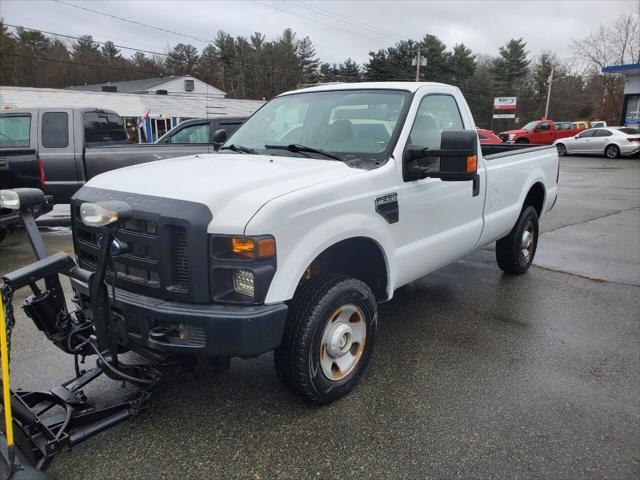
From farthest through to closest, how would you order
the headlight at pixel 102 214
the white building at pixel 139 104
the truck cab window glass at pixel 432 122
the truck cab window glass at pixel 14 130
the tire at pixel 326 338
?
the white building at pixel 139 104 → the truck cab window glass at pixel 14 130 → the truck cab window glass at pixel 432 122 → the tire at pixel 326 338 → the headlight at pixel 102 214

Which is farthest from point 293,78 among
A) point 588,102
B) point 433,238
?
point 433,238

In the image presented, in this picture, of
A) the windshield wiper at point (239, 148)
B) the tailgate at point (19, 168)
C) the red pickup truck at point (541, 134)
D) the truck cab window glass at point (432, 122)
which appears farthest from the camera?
the red pickup truck at point (541, 134)

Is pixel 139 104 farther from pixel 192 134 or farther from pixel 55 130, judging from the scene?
pixel 55 130

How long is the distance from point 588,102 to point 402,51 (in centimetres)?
2672

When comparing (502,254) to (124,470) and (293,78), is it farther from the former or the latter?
(293,78)

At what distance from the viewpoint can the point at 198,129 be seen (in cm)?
1051

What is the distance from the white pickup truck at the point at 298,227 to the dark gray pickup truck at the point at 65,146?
4.12 metres

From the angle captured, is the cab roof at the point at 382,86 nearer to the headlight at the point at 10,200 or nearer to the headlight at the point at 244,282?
the headlight at the point at 244,282

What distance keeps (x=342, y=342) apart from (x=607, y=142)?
28.6 meters

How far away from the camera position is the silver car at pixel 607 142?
25609 millimetres

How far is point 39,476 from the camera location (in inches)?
67.0

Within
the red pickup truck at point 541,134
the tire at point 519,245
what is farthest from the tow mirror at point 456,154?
the red pickup truck at point 541,134

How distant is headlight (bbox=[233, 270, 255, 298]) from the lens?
2.47 m

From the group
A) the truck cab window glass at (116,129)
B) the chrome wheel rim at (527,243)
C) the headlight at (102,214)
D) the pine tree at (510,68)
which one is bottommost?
the chrome wheel rim at (527,243)
